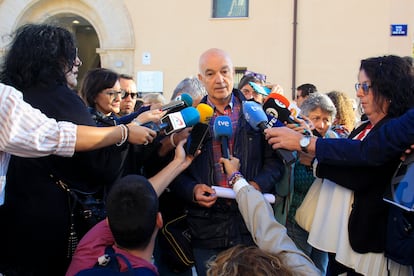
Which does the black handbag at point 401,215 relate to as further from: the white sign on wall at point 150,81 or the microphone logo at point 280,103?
the white sign on wall at point 150,81

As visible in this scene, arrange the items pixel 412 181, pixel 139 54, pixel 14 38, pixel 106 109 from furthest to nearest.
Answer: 1. pixel 139 54
2. pixel 106 109
3. pixel 14 38
4. pixel 412 181

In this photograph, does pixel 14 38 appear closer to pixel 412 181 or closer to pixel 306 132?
pixel 306 132

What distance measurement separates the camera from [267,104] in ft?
7.67

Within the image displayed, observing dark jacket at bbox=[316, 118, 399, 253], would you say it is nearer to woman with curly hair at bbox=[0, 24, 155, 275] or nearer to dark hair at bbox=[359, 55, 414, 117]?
dark hair at bbox=[359, 55, 414, 117]

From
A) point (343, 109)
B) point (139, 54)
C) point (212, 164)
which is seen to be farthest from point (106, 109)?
point (139, 54)

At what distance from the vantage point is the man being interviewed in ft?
7.12

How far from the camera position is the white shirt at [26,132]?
1441 mm

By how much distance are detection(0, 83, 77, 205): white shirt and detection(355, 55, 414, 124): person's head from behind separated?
4.66 ft

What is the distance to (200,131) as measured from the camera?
2.21 meters

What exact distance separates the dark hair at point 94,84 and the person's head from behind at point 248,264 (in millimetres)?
1948

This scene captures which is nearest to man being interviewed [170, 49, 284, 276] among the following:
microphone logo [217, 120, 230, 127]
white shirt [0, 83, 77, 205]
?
microphone logo [217, 120, 230, 127]

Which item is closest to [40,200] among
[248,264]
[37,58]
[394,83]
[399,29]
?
[37,58]

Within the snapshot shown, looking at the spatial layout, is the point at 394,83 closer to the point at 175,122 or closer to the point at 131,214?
the point at 175,122

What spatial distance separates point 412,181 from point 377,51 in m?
8.68
